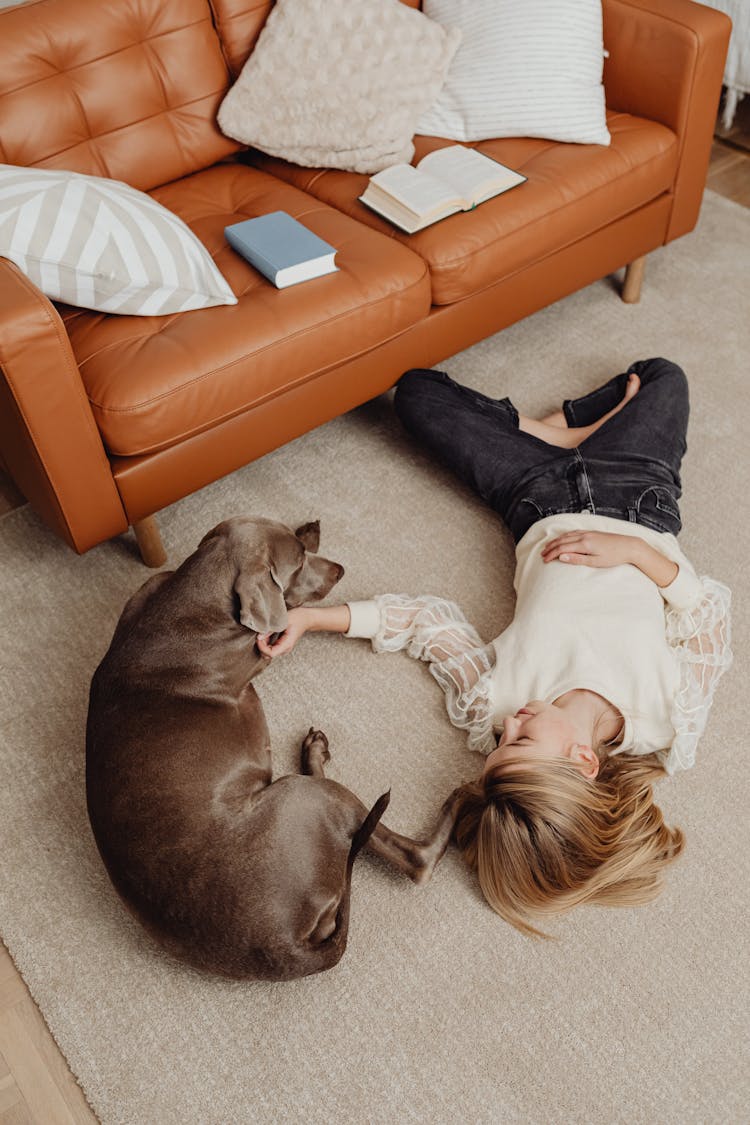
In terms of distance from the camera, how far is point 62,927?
5.43 feet

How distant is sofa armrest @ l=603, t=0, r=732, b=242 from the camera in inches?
93.5

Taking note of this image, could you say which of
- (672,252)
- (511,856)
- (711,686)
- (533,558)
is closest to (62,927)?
(511,856)

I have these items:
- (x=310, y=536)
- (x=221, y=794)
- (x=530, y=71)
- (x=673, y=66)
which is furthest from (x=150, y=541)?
(x=673, y=66)

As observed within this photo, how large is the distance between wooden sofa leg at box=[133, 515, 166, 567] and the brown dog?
422 millimetres

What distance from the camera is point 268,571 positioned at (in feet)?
5.37

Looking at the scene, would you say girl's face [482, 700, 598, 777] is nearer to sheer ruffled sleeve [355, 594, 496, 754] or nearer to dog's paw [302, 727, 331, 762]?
sheer ruffled sleeve [355, 594, 496, 754]

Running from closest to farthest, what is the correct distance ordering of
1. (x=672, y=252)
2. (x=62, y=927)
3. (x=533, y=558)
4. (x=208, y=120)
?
(x=62, y=927), (x=533, y=558), (x=208, y=120), (x=672, y=252)

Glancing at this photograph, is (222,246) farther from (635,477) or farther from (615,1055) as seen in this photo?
(615,1055)

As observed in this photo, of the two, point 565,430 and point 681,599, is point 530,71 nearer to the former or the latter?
point 565,430

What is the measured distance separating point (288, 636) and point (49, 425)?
60 cm

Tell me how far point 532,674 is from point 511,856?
14.6 inches

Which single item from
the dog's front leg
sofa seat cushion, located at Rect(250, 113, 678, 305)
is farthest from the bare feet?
the dog's front leg

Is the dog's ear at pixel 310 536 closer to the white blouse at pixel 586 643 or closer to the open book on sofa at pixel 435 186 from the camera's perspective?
the white blouse at pixel 586 643

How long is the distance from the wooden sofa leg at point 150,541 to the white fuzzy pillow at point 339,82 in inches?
41.6
